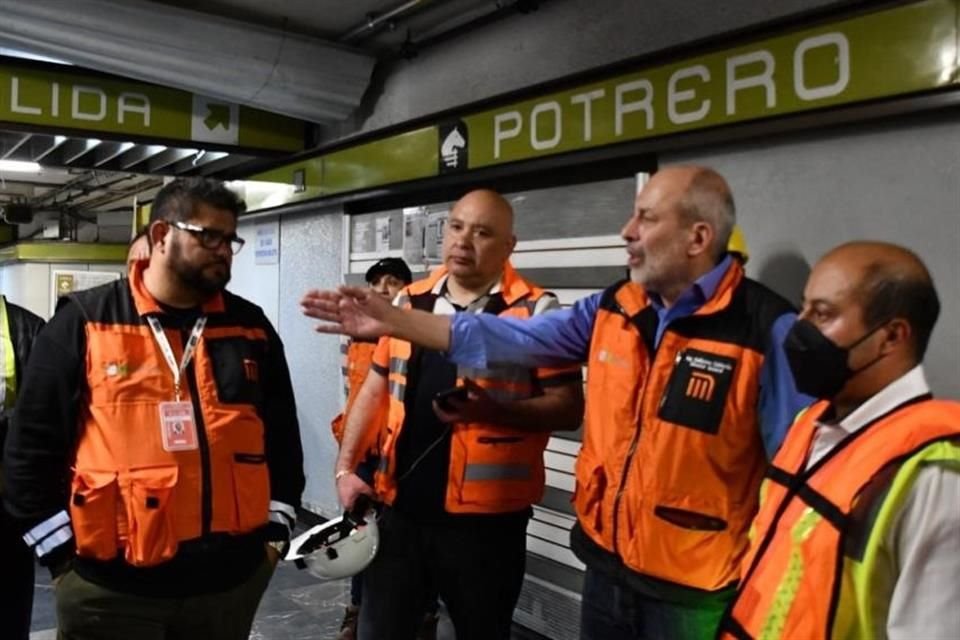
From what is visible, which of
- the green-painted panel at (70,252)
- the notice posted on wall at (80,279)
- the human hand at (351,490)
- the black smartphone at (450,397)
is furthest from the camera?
the green-painted panel at (70,252)

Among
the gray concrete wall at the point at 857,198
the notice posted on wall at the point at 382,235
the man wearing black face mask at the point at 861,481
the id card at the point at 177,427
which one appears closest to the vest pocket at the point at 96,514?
the id card at the point at 177,427

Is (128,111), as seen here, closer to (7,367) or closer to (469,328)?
(7,367)

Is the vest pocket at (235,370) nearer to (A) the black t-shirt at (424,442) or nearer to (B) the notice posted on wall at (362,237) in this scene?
(A) the black t-shirt at (424,442)

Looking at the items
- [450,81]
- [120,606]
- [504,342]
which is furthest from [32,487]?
[450,81]

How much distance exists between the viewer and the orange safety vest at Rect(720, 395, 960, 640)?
1163 mm

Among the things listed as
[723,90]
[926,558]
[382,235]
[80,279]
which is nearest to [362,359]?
[382,235]

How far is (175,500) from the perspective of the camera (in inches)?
72.3

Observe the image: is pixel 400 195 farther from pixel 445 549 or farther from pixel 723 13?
pixel 445 549

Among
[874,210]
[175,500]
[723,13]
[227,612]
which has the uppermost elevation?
[723,13]

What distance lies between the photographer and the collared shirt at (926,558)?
110 centimetres

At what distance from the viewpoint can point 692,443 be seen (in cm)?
164

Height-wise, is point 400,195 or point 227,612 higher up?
point 400,195

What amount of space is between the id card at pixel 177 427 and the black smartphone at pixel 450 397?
59 centimetres

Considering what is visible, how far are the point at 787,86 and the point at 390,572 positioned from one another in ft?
5.91
